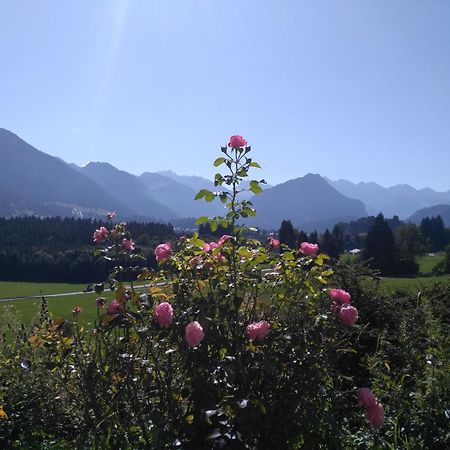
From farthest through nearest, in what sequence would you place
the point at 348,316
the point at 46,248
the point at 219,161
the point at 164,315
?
1. the point at 46,248
2. the point at 219,161
3. the point at 348,316
4. the point at 164,315

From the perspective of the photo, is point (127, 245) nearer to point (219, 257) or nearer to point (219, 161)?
point (219, 257)

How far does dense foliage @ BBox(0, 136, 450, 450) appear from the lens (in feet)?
8.00

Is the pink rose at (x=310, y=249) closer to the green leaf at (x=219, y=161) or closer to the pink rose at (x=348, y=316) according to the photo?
the pink rose at (x=348, y=316)

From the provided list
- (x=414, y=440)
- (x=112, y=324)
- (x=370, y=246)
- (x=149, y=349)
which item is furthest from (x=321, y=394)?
(x=370, y=246)

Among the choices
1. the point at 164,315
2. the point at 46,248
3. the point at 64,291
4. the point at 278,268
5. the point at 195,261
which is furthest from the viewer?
the point at 46,248

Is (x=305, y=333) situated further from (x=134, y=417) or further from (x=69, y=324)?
(x=69, y=324)

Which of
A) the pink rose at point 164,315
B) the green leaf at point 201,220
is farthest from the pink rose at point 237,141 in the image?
the pink rose at point 164,315

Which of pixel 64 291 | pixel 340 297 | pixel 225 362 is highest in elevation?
pixel 340 297

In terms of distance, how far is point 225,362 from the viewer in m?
2.35

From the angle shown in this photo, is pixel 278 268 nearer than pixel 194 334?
No

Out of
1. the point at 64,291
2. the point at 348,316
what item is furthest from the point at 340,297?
the point at 64,291

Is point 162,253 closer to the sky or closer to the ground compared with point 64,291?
closer to the sky

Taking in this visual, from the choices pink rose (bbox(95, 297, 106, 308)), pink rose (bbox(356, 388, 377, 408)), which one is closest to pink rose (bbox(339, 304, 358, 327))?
pink rose (bbox(356, 388, 377, 408))

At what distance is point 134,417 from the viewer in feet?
9.19
